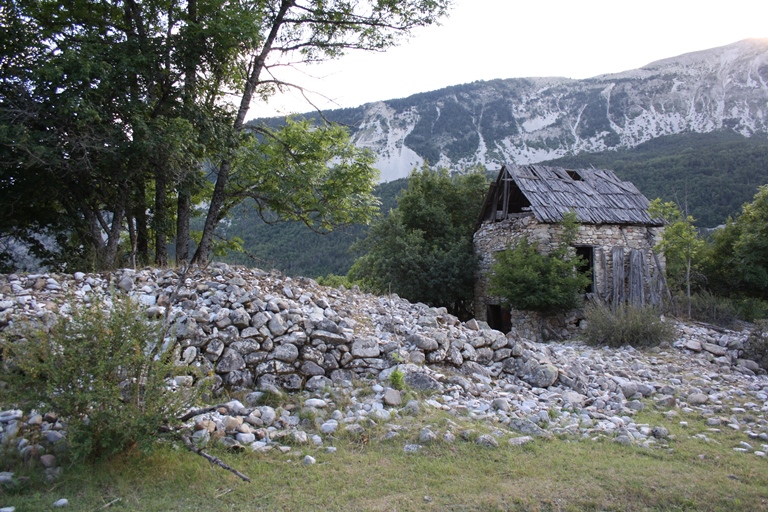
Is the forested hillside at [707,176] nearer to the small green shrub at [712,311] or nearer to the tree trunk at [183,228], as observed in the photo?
the small green shrub at [712,311]

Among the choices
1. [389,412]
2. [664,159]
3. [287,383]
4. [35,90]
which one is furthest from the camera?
[664,159]

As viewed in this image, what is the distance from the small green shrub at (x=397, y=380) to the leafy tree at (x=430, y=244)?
9.22m

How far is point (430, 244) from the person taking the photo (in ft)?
56.2

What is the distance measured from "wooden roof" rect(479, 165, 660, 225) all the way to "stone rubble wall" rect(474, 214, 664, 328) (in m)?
0.25

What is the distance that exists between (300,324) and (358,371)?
1.00 meters

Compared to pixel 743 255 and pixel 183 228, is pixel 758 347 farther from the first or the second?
pixel 183 228

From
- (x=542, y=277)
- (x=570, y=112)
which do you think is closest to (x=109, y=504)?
(x=542, y=277)

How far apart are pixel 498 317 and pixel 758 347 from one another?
8.30m

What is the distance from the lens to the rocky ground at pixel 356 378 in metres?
4.62

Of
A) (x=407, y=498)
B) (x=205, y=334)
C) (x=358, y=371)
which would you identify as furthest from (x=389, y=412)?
(x=205, y=334)

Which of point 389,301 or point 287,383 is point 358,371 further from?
point 389,301

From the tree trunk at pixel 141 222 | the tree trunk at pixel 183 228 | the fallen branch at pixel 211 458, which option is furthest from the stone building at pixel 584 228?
the fallen branch at pixel 211 458

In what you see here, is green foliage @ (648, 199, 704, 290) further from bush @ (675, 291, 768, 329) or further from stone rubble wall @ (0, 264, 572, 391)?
stone rubble wall @ (0, 264, 572, 391)

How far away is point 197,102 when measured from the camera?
10.3 metres
